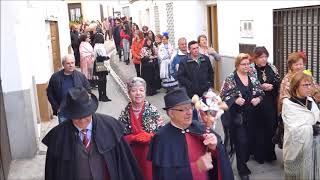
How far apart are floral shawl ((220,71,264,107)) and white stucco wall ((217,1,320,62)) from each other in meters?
2.45

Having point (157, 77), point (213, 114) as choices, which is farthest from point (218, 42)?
point (213, 114)

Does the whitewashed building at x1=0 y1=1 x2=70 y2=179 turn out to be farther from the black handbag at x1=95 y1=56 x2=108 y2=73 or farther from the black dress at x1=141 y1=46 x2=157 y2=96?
the black dress at x1=141 y1=46 x2=157 y2=96

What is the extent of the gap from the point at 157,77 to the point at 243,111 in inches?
263

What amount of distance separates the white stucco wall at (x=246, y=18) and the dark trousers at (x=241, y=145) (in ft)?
9.97

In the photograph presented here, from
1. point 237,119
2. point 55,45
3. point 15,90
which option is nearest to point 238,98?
point 237,119

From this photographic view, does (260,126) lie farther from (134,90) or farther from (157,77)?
(157,77)

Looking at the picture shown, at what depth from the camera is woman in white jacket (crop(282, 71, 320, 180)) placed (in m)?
4.94

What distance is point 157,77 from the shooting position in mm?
12477

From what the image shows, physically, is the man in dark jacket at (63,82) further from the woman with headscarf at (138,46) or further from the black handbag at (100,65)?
the woman with headscarf at (138,46)

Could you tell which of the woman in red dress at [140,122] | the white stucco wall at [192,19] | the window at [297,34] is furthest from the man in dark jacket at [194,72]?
the white stucco wall at [192,19]

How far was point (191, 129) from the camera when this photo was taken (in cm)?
371

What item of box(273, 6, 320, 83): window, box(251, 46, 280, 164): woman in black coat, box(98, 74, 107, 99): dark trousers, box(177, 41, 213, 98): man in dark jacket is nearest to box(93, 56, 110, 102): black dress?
box(98, 74, 107, 99): dark trousers

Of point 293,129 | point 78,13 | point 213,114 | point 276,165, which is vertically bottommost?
point 276,165

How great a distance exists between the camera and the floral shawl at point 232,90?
5793 millimetres
